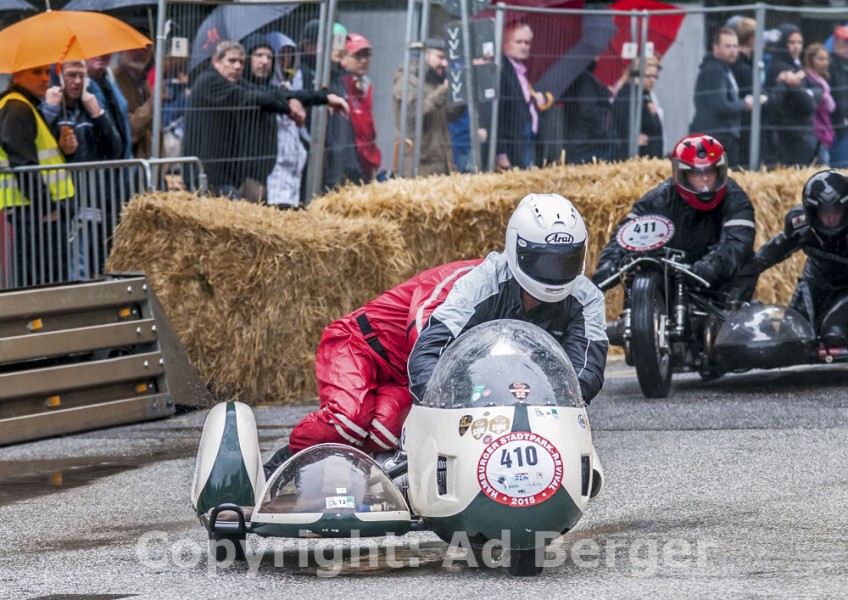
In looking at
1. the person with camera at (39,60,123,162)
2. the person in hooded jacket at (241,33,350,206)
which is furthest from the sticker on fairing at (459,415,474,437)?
the person in hooded jacket at (241,33,350,206)

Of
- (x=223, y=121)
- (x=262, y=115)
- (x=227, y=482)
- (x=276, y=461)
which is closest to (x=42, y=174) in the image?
(x=223, y=121)

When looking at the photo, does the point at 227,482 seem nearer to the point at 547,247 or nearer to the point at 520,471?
the point at 520,471

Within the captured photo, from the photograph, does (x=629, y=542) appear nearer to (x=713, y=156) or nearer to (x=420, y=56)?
(x=713, y=156)

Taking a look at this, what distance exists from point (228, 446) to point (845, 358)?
18.6 ft

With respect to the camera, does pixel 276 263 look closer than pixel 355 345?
No

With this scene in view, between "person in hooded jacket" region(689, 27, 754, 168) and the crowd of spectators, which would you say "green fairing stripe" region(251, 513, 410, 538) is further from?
"person in hooded jacket" region(689, 27, 754, 168)

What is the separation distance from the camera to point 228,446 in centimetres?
641

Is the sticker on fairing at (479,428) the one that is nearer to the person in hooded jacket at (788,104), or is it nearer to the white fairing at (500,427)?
the white fairing at (500,427)

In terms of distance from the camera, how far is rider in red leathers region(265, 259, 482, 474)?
691 centimetres

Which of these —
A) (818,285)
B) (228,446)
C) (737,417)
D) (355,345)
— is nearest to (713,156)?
(818,285)

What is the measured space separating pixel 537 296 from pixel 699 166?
464 centimetres

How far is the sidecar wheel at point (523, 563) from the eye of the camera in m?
5.82

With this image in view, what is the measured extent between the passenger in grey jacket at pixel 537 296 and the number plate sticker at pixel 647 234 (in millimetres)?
4113

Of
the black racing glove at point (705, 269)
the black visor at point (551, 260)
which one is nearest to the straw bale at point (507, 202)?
the black racing glove at point (705, 269)
